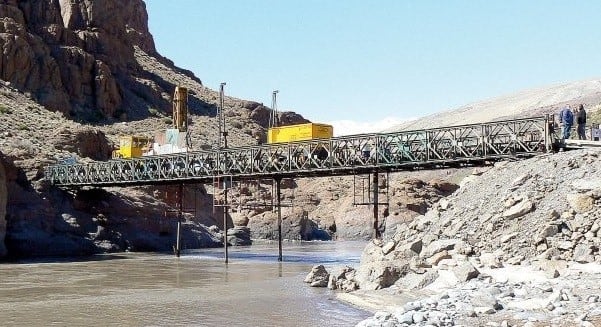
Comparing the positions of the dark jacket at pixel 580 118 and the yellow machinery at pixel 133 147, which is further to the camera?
the yellow machinery at pixel 133 147

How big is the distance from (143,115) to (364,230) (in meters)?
48.7

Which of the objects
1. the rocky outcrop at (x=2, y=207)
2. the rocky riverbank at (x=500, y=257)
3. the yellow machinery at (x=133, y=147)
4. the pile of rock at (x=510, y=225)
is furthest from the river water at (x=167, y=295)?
the yellow machinery at (x=133, y=147)

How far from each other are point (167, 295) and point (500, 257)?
11029 mm

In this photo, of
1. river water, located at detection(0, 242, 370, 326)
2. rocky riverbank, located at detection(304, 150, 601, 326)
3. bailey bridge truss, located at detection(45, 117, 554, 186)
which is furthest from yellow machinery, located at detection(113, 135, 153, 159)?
rocky riverbank, located at detection(304, 150, 601, 326)

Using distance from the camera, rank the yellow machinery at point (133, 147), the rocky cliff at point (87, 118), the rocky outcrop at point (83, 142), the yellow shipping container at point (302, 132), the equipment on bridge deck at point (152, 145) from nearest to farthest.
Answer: the yellow shipping container at point (302, 132) < the rocky cliff at point (87, 118) < the equipment on bridge deck at point (152, 145) < the yellow machinery at point (133, 147) < the rocky outcrop at point (83, 142)

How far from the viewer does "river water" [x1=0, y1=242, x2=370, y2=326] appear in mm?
18688

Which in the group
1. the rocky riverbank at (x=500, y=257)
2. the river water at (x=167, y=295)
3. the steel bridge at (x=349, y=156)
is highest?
the steel bridge at (x=349, y=156)

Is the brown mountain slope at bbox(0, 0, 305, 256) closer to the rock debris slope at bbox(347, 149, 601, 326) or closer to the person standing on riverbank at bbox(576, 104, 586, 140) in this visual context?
the rock debris slope at bbox(347, 149, 601, 326)

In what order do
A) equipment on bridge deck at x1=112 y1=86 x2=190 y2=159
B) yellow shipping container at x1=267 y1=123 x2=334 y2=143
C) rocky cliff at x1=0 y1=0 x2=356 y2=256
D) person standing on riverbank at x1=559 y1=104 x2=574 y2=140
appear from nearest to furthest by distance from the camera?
person standing on riverbank at x1=559 y1=104 x2=574 y2=140, yellow shipping container at x1=267 y1=123 x2=334 y2=143, rocky cliff at x1=0 y1=0 x2=356 y2=256, equipment on bridge deck at x1=112 y1=86 x2=190 y2=159

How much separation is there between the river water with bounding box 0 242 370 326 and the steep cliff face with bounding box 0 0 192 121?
57.1 m

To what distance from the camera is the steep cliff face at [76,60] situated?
90.2 meters

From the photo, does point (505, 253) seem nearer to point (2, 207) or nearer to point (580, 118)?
point (580, 118)

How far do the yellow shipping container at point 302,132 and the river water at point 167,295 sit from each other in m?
6.69

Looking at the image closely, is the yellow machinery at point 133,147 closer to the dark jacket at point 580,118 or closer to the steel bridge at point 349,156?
the steel bridge at point 349,156
